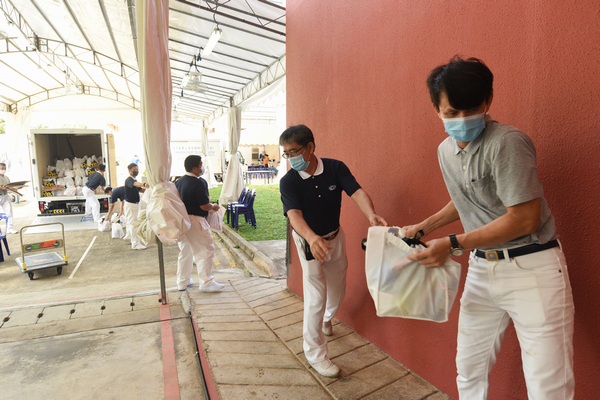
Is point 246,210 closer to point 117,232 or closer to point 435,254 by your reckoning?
point 117,232

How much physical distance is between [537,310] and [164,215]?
347 cm

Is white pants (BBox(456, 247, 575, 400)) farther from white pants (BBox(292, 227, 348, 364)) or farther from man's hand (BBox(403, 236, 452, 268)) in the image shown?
white pants (BBox(292, 227, 348, 364))

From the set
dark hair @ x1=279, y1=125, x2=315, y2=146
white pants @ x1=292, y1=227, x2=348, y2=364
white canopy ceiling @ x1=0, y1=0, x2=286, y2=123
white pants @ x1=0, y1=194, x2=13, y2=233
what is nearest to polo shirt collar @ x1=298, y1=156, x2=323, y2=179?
dark hair @ x1=279, y1=125, x2=315, y2=146

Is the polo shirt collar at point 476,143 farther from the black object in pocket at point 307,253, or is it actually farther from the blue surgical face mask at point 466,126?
the black object in pocket at point 307,253

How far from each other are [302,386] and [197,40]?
31.5 ft

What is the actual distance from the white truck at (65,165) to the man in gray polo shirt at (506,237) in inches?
468

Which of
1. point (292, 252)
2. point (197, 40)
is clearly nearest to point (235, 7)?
point (197, 40)

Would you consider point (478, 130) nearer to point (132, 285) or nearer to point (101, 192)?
point (132, 285)

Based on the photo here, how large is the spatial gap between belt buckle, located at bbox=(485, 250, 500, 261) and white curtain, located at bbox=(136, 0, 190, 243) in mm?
3215

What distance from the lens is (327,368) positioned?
255cm

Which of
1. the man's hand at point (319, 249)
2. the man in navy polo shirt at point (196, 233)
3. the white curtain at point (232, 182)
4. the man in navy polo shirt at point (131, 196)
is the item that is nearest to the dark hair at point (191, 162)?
the man in navy polo shirt at point (196, 233)

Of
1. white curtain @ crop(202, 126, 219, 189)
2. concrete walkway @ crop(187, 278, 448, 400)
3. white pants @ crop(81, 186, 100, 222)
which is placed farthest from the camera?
white curtain @ crop(202, 126, 219, 189)

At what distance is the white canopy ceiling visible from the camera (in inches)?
320

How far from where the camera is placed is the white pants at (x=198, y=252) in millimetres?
4686
